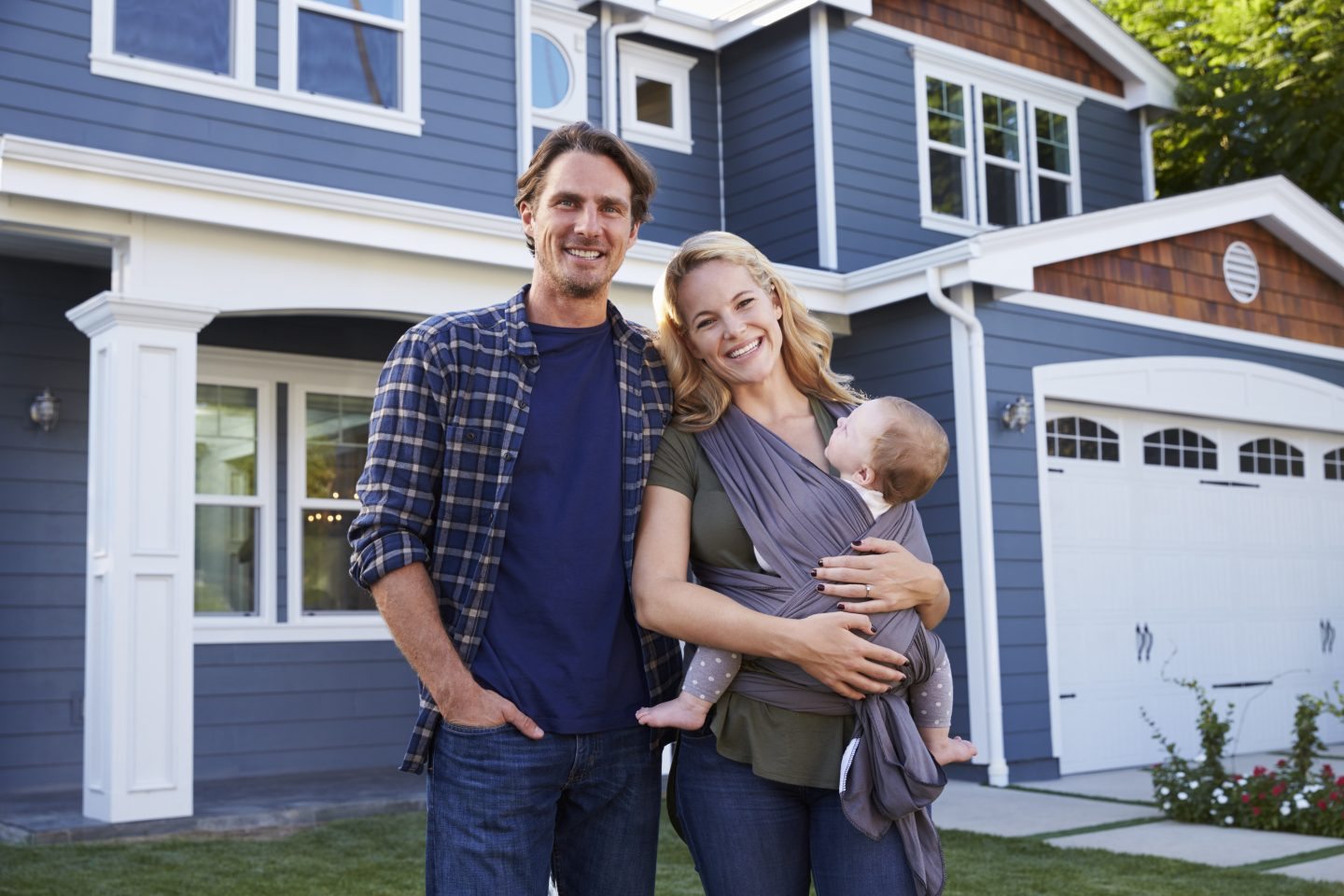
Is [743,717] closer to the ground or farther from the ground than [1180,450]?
closer to the ground

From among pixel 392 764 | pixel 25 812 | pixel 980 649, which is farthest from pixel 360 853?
pixel 980 649

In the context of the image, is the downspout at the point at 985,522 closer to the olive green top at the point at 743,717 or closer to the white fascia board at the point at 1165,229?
the white fascia board at the point at 1165,229

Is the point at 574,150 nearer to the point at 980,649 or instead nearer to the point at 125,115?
the point at 125,115

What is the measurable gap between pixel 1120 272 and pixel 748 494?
7913mm

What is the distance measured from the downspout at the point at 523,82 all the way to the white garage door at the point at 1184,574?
384 cm

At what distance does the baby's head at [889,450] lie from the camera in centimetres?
247

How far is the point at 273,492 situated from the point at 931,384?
4.28 metres

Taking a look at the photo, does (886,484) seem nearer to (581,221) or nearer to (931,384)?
(581,221)

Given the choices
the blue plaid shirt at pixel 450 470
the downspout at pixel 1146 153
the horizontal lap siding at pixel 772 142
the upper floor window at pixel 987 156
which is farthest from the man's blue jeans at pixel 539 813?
the downspout at pixel 1146 153

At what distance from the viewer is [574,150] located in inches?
100

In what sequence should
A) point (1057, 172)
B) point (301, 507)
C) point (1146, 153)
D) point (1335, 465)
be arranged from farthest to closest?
point (1146, 153) < point (1057, 172) < point (1335, 465) < point (301, 507)

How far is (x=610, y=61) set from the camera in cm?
1048

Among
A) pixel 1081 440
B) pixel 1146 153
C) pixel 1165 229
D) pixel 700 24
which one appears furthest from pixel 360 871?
pixel 1146 153

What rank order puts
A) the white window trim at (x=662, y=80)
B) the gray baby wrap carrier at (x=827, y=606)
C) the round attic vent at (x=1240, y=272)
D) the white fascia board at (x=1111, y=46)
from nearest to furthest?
the gray baby wrap carrier at (x=827, y=606) < the round attic vent at (x=1240, y=272) < the white window trim at (x=662, y=80) < the white fascia board at (x=1111, y=46)
